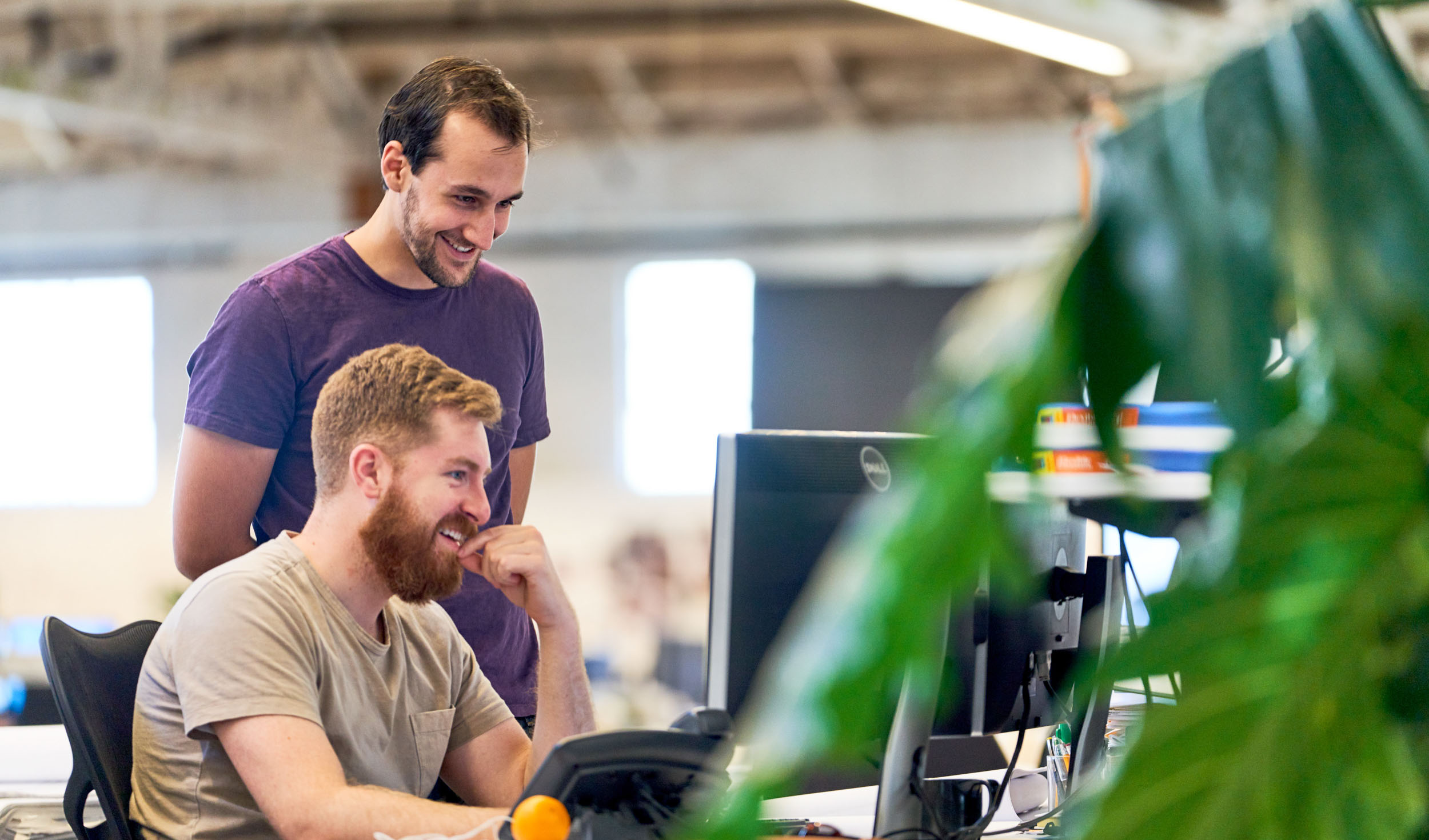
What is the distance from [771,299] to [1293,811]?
15.9 ft

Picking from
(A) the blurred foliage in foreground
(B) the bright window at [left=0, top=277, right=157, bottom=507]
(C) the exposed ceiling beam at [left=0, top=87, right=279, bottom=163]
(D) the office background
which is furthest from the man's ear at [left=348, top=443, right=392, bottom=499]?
(B) the bright window at [left=0, top=277, right=157, bottom=507]

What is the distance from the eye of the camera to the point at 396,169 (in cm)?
191

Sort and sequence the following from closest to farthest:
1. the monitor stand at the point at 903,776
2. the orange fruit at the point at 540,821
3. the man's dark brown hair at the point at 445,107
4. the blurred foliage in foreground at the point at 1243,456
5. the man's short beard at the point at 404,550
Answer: the blurred foliage in foreground at the point at 1243,456 < the orange fruit at the point at 540,821 < the monitor stand at the point at 903,776 < the man's short beard at the point at 404,550 < the man's dark brown hair at the point at 445,107

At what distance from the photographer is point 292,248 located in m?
8.02

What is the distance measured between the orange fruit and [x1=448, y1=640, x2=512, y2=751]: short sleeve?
772 millimetres

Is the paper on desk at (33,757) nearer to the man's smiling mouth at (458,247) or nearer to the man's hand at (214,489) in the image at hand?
the man's hand at (214,489)

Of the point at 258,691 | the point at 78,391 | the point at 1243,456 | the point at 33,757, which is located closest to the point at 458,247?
the point at 258,691

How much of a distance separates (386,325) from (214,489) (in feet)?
1.10

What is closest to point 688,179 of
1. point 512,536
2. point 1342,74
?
point 512,536

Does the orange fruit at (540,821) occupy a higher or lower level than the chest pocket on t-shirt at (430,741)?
higher

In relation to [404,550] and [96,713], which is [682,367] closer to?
[404,550]

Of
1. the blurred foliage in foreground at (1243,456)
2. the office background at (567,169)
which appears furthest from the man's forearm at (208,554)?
the office background at (567,169)

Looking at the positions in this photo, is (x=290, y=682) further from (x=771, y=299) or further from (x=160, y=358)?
(x=160, y=358)

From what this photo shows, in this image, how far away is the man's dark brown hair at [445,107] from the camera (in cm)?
187
